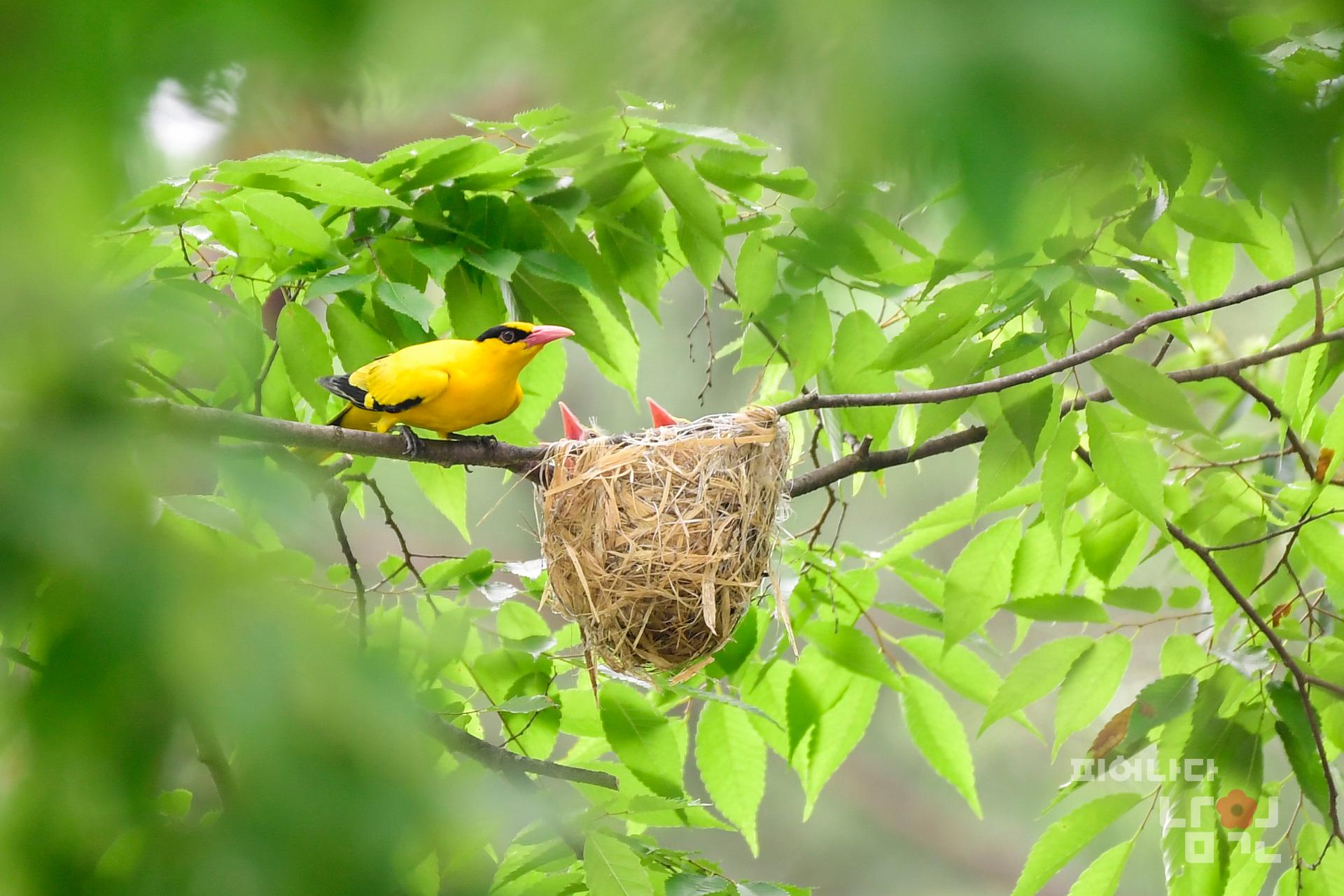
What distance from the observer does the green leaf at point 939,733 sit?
2438 millimetres

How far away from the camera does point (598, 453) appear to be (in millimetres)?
2500

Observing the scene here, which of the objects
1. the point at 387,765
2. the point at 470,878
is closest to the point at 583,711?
the point at 470,878

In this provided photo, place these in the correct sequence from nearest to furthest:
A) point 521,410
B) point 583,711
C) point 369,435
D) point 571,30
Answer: point 571,30, point 369,435, point 583,711, point 521,410

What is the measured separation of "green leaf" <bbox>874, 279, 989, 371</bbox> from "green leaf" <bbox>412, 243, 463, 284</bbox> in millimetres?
771

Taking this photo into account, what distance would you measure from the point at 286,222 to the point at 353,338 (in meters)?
0.34

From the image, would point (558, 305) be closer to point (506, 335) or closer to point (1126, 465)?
point (506, 335)

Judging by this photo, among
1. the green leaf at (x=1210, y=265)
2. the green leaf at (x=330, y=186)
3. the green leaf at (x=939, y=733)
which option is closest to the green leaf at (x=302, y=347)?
the green leaf at (x=330, y=186)

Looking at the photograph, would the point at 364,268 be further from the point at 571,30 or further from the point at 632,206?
the point at 571,30

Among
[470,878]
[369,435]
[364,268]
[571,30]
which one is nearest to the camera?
[571,30]

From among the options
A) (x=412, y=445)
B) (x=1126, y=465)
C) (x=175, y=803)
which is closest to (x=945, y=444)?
(x=1126, y=465)

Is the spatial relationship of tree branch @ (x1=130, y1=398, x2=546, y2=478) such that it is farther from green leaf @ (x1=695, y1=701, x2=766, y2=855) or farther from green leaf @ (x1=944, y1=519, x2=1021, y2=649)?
green leaf @ (x1=944, y1=519, x2=1021, y2=649)

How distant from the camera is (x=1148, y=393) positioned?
1708mm

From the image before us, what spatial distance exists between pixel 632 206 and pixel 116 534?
6.24 feet

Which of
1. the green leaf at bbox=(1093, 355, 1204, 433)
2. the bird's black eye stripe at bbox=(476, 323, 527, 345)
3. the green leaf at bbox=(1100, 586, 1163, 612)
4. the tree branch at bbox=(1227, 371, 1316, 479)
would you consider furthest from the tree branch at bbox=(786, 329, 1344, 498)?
the bird's black eye stripe at bbox=(476, 323, 527, 345)
